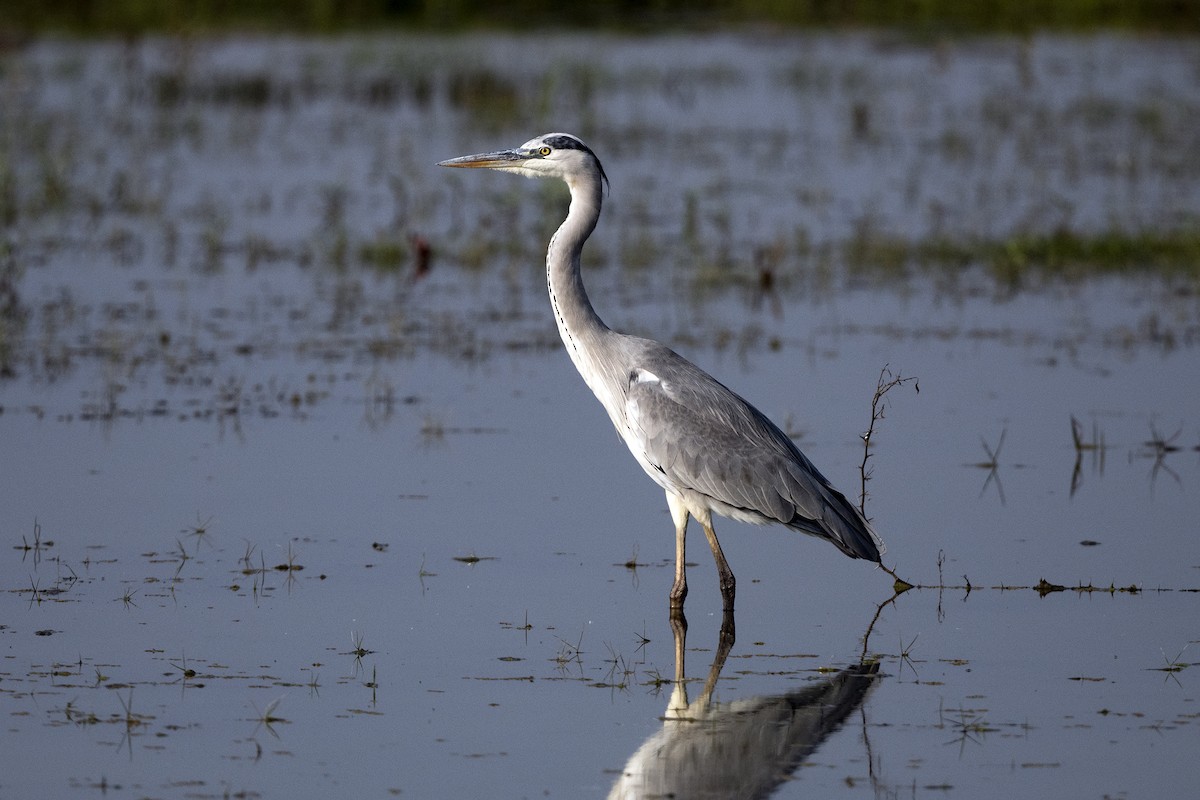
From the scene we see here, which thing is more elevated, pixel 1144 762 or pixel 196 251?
pixel 196 251

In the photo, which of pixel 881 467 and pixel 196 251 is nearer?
pixel 881 467

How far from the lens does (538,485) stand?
8188mm

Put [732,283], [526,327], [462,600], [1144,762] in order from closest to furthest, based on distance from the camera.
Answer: [1144,762] < [462,600] < [526,327] < [732,283]

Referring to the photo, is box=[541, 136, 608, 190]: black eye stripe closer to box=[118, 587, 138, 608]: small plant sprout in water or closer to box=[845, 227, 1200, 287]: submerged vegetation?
box=[118, 587, 138, 608]: small plant sprout in water

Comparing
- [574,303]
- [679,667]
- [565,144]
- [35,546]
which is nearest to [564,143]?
[565,144]

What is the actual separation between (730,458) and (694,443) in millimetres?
Result: 141

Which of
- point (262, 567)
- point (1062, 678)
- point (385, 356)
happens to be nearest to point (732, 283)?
point (385, 356)

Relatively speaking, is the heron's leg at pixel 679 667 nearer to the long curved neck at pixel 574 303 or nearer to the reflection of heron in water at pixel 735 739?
the reflection of heron in water at pixel 735 739

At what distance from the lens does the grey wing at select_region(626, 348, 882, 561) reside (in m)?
6.55

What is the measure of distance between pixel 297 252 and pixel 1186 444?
22.7ft

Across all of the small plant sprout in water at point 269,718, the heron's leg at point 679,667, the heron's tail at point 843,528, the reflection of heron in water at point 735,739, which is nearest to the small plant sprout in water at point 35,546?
the small plant sprout in water at point 269,718

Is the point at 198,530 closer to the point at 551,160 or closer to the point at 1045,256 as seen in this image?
the point at 551,160

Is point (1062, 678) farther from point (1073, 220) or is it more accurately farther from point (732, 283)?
point (1073, 220)

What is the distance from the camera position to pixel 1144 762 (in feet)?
16.5
